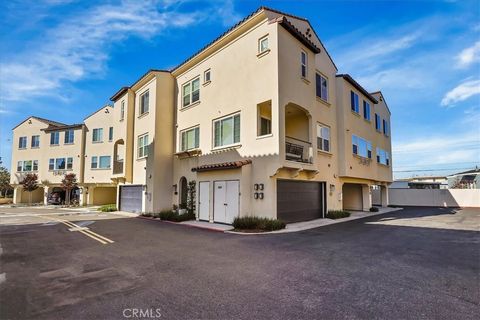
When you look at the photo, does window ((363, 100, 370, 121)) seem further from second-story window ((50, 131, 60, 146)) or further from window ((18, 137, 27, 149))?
window ((18, 137, 27, 149))

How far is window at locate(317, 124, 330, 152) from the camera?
55.4 feet

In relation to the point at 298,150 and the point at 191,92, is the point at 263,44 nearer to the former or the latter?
the point at 298,150

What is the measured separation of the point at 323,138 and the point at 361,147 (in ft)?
19.0

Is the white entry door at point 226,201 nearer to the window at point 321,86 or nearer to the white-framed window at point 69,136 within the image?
the window at point 321,86

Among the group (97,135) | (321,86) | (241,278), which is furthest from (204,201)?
(97,135)

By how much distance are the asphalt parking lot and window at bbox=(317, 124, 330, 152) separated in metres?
7.98

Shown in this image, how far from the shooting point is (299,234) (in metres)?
11.4

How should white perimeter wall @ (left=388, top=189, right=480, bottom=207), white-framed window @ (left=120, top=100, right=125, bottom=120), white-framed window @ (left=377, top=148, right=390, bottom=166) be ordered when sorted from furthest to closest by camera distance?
white perimeter wall @ (left=388, top=189, right=480, bottom=207) → white-framed window @ (left=377, top=148, right=390, bottom=166) → white-framed window @ (left=120, top=100, right=125, bottom=120)

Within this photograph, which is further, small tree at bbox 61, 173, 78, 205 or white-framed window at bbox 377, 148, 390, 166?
small tree at bbox 61, 173, 78, 205

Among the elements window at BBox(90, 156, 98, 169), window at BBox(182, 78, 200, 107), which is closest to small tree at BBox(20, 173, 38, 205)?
window at BBox(90, 156, 98, 169)

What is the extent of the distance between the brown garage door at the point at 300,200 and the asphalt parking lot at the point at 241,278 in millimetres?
4119

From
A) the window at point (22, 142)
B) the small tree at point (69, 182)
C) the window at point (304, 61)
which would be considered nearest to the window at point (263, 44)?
the window at point (304, 61)

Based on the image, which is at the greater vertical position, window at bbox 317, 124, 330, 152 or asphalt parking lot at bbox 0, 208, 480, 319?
window at bbox 317, 124, 330, 152

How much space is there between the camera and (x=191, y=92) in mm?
19078
